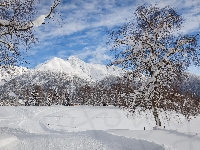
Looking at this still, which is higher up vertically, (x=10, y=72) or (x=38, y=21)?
(x=38, y=21)

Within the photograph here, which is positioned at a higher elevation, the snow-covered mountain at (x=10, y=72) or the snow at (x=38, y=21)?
the snow at (x=38, y=21)

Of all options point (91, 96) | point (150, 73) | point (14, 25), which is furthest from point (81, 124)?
point (91, 96)

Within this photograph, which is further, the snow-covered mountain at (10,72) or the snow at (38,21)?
the snow-covered mountain at (10,72)

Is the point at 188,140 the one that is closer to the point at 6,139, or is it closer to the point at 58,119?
the point at 6,139

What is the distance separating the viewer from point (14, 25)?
370 inches

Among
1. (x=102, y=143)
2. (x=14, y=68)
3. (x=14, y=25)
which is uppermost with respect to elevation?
(x=14, y=25)

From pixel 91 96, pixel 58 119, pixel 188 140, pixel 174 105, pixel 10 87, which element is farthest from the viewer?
pixel 91 96

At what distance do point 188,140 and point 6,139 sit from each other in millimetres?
6434

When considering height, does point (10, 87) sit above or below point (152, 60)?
below

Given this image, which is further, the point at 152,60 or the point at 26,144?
the point at 152,60

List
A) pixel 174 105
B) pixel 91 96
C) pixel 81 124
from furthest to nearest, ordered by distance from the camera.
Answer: pixel 91 96 → pixel 81 124 → pixel 174 105

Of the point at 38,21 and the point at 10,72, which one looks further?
the point at 10,72

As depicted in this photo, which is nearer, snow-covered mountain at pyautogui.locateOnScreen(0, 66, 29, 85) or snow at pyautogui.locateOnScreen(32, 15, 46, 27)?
snow at pyautogui.locateOnScreen(32, 15, 46, 27)

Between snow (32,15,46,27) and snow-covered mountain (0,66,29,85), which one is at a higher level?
snow (32,15,46,27)
